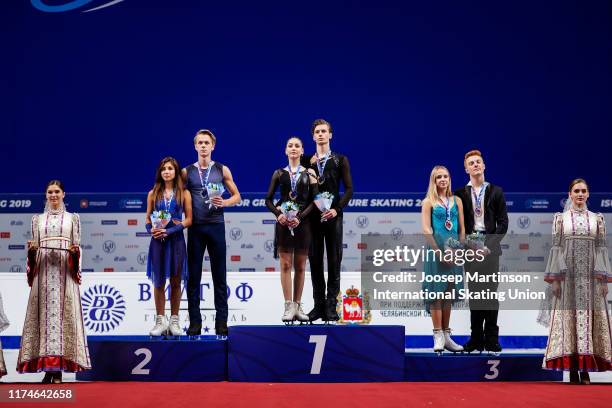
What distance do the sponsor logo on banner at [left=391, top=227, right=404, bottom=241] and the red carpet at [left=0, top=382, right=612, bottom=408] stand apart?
106 inches

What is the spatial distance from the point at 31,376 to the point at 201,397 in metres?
2.11

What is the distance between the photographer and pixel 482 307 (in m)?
6.13

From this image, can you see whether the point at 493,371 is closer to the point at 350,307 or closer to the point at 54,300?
the point at 350,307

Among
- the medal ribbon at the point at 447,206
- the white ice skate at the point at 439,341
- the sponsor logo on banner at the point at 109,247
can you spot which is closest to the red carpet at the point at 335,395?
the white ice skate at the point at 439,341

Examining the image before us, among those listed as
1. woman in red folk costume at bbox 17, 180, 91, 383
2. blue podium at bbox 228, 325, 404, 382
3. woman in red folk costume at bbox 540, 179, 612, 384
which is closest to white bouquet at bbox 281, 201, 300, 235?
Answer: blue podium at bbox 228, 325, 404, 382

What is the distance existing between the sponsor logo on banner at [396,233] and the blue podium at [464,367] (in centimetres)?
236

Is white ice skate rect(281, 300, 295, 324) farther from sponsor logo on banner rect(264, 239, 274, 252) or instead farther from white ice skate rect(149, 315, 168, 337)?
sponsor logo on banner rect(264, 239, 274, 252)

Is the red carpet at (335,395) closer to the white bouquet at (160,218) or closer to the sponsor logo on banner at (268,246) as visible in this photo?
the white bouquet at (160,218)

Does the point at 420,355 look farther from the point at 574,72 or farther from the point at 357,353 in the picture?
the point at 574,72

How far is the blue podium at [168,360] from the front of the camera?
581 cm

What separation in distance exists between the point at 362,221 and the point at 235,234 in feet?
4.29

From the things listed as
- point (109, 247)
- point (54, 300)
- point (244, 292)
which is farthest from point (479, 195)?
point (109, 247)

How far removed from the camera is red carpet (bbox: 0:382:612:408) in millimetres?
4547

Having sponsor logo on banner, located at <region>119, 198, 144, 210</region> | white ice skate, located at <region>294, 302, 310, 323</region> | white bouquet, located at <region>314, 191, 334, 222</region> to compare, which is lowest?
white ice skate, located at <region>294, 302, 310, 323</region>
